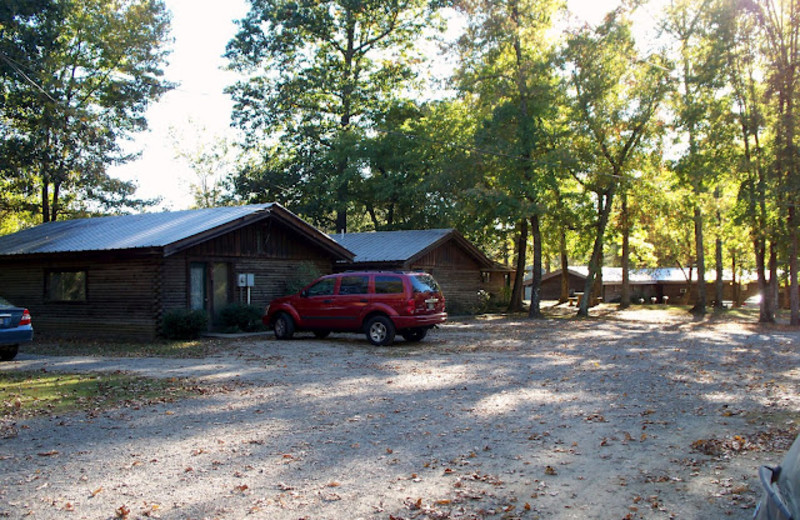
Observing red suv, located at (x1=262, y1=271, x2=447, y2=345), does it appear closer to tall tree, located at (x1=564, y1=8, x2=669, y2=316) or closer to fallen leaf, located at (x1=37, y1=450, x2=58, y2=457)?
fallen leaf, located at (x1=37, y1=450, x2=58, y2=457)

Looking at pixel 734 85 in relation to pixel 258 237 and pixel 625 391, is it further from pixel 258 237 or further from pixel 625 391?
pixel 625 391

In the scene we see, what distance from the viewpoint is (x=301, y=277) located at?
989 inches

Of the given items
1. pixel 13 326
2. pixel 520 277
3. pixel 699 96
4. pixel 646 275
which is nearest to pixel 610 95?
pixel 699 96

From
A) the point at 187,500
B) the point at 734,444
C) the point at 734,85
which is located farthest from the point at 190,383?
the point at 734,85

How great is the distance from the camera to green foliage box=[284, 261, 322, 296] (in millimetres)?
24750

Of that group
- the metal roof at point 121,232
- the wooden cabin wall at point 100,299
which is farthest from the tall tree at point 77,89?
the wooden cabin wall at point 100,299

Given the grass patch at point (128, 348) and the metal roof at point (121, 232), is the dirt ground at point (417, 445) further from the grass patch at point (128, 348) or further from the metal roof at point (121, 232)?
the metal roof at point (121, 232)

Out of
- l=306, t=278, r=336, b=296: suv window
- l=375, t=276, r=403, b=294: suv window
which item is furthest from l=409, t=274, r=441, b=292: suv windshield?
l=306, t=278, r=336, b=296: suv window

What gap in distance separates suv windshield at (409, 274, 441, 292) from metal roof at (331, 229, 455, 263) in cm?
1170

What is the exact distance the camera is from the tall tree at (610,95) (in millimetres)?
31837

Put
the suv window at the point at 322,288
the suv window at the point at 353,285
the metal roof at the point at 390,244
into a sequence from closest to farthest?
the suv window at the point at 353,285, the suv window at the point at 322,288, the metal roof at the point at 390,244

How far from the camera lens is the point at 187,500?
216 inches

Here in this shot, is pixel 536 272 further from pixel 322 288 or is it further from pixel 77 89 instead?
pixel 77 89

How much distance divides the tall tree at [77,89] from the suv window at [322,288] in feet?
49.6
